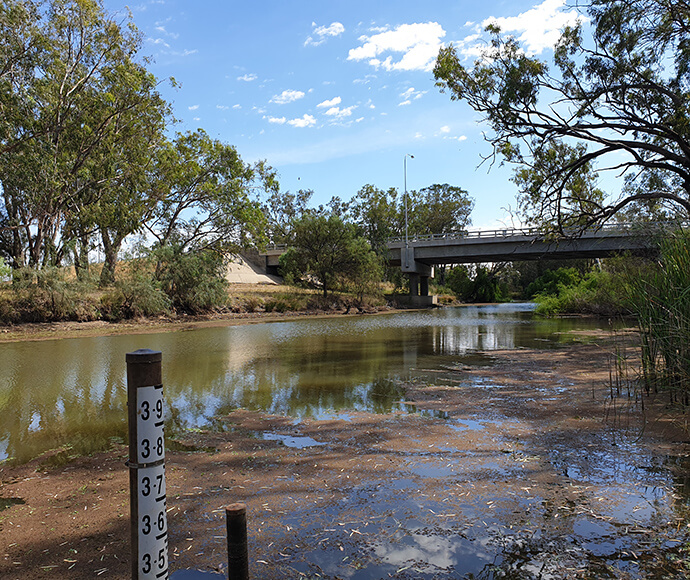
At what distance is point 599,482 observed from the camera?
4.28 metres

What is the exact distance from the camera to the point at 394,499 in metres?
4.02

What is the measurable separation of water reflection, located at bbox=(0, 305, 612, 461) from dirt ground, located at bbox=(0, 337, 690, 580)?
93 cm

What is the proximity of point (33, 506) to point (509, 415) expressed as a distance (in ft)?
18.4

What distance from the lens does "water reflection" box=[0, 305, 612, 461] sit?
270 inches

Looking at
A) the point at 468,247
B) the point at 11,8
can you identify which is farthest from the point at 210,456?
the point at 468,247

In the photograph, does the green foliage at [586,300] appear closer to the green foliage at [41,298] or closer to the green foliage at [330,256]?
the green foliage at [330,256]

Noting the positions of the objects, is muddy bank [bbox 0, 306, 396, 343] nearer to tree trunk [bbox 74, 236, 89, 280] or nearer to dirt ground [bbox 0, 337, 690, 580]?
tree trunk [bbox 74, 236, 89, 280]

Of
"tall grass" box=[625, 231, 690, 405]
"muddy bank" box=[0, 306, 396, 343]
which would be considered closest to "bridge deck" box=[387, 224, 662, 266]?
"muddy bank" box=[0, 306, 396, 343]

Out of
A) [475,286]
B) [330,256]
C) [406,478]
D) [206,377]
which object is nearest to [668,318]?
[406,478]

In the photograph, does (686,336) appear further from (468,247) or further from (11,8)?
(468,247)

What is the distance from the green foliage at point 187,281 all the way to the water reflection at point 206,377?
34.5 feet

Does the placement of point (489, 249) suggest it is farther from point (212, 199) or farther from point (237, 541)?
point (237, 541)

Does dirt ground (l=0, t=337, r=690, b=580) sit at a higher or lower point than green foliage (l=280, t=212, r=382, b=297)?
lower

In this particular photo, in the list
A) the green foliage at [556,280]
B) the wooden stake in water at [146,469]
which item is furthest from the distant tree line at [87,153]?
the green foliage at [556,280]
